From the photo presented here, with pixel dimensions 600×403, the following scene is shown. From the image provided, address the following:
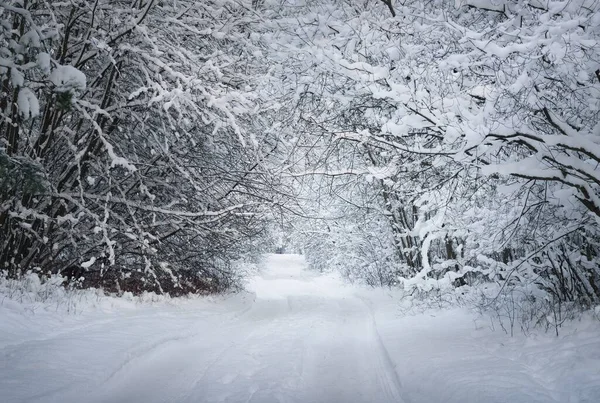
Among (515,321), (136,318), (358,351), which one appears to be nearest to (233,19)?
(136,318)

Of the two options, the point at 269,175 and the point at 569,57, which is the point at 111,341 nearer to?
the point at 269,175

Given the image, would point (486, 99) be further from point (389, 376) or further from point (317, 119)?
point (389, 376)

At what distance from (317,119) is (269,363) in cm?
407

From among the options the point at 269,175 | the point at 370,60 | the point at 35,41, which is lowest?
the point at 269,175

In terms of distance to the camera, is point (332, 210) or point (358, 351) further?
point (332, 210)

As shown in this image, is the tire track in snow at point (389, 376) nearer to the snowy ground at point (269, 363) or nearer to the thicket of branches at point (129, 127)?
the snowy ground at point (269, 363)

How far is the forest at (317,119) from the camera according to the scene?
409 cm

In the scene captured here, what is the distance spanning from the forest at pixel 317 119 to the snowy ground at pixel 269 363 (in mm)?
1144

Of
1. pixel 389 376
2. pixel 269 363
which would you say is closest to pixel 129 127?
pixel 269 363

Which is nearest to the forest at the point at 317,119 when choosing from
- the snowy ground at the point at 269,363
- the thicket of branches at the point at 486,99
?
the thicket of branches at the point at 486,99

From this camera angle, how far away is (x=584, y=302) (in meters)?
6.58

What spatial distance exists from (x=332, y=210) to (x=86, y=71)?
44.2 ft

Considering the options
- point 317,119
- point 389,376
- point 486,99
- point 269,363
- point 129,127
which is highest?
point 129,127

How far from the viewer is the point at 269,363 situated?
5688mm
